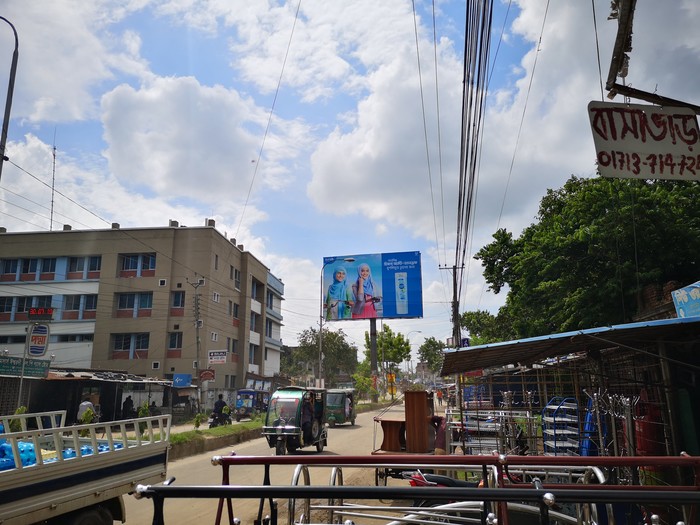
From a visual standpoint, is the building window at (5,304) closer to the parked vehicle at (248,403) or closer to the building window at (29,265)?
the building window at (29,265)

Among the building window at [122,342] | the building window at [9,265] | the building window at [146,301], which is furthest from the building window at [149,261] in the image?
the building window at [9,265]

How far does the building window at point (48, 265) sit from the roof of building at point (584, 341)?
41729 mm

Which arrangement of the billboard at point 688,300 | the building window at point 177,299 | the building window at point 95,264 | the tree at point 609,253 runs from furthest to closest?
the building window at point 95,264
the building window at point 177,299
the tree at point 609,253
the billboard at point 688,300

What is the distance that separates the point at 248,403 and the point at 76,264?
20.8 metres

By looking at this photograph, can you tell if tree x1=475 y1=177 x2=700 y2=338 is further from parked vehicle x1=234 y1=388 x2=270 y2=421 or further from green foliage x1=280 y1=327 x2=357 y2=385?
green foliage x1=280 y1=327 x2=357 y2=385

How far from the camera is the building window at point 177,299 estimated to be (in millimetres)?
40594

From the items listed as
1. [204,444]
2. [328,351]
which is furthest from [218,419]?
[328,351]

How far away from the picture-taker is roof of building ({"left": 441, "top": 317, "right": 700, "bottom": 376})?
20.4ft

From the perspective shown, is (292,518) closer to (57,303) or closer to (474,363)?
(474,363)

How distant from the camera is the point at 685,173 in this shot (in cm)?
480

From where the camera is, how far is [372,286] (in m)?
35.0

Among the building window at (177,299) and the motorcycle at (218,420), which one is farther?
the building window at (177,299)

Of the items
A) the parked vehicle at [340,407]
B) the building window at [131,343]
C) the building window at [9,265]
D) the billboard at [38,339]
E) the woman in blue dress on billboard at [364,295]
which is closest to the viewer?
the billboard at [38,339]

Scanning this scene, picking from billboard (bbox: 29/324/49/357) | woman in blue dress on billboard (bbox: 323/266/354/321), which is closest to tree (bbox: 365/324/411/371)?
woman in blue dress on billboard (bbox: 323/266/354/321)
